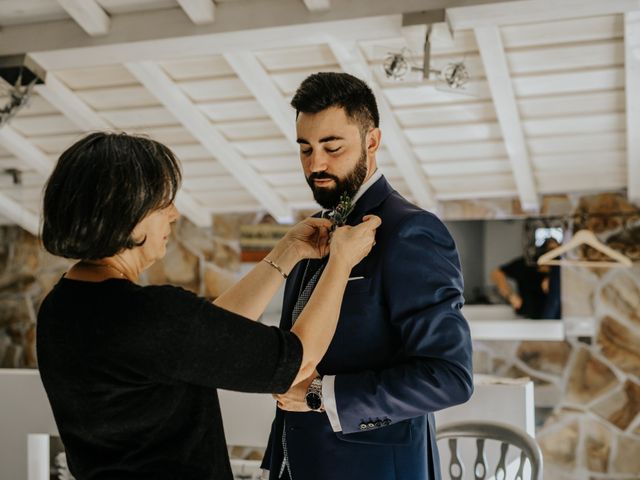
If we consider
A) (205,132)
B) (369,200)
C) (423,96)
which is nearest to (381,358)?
(369,200)

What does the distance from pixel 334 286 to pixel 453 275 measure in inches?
11.0

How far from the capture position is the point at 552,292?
6.32 m

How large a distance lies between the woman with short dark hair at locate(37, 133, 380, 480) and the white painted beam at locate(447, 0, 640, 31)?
2.76 metres

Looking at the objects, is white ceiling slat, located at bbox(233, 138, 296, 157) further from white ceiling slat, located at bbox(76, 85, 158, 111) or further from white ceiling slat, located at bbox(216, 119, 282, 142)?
white ceiling slat, located at bbox(76, 85, 158, 111)

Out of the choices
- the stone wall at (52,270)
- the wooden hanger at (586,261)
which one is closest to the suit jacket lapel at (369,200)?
the wooden hanger at (586,261)

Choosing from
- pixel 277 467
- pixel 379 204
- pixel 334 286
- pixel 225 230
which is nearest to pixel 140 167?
pixel 334 286

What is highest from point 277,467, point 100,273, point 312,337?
point 100,273

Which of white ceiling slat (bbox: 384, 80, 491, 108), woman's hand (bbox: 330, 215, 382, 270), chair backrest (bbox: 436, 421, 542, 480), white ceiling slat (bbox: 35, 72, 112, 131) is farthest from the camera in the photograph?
white ceiling slat (bbox: 35, 72, 112, 131)

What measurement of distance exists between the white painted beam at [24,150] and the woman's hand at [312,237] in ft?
15.6

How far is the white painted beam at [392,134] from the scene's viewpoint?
4.65 metres

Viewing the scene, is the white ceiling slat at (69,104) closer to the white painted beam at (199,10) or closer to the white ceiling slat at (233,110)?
the white ceiling slat at (233,110)

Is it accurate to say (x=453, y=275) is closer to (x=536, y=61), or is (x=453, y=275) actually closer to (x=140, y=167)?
(x=140, y=167)

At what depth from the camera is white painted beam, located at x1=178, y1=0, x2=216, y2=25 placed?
4.25 m

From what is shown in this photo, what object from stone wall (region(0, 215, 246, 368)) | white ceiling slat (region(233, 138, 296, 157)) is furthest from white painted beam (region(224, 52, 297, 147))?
stone wall (region(0, 215, 246, 368))
